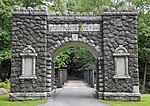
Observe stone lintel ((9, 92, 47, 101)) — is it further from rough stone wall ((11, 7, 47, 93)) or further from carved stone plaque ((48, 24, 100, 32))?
carved stone plaque ((48, 24, 100, 32))

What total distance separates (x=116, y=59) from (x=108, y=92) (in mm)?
1747

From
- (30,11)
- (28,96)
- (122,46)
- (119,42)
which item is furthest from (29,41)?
(122,46)

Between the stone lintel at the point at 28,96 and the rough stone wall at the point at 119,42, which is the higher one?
the rough stone wall at the point at 119,42

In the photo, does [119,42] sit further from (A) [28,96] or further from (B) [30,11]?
(A) [28,96]

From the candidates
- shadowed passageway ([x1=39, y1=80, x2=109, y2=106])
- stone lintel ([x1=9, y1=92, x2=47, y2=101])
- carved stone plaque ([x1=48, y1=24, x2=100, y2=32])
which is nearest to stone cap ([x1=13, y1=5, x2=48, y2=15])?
carved stone plaque ([x1=48, y1=24, x2=100, y2=32])

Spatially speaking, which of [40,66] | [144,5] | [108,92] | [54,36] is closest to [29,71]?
[40,66]

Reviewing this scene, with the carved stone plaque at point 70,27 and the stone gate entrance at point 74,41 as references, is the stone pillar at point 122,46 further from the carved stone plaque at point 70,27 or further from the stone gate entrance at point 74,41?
the carved stone plaque at point 70,27

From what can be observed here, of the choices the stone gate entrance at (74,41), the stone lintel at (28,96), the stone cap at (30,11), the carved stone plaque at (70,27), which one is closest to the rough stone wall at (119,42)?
the stone gate entrance at (74,41)

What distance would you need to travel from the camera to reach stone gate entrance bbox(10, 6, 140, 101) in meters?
13.7

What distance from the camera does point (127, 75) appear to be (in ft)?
45.2

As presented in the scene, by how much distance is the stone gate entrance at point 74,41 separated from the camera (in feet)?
45.1

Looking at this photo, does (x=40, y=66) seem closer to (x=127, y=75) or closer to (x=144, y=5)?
(x=127, y=75)

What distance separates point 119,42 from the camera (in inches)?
551

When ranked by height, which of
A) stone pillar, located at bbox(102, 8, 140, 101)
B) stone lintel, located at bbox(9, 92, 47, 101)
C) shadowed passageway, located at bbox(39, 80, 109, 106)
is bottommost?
shadowed passageway, located at bbox(39, 80, 109, 106)
